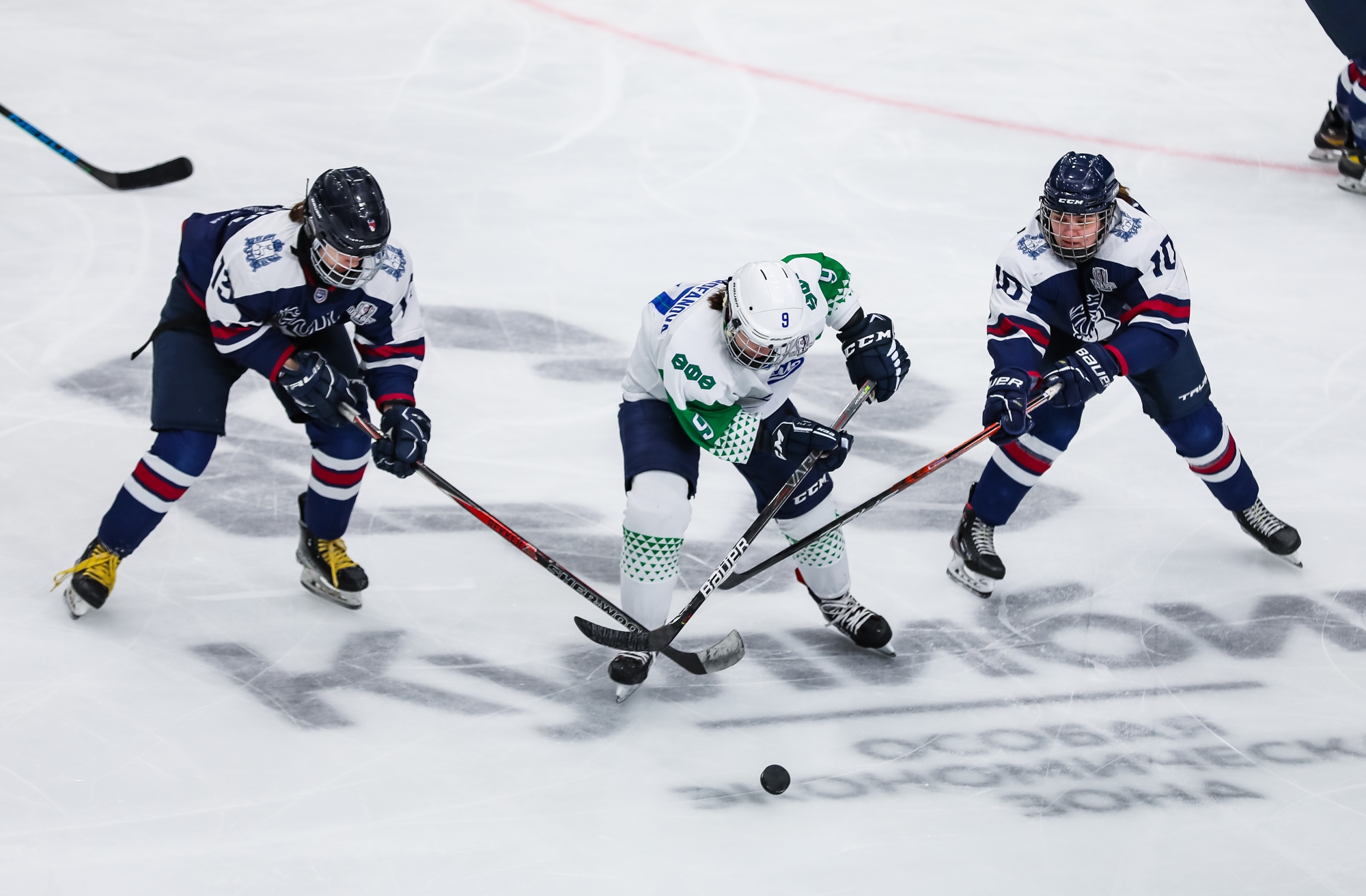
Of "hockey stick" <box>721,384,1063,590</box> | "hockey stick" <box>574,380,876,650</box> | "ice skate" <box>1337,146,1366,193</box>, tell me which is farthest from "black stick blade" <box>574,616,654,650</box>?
"ice skate" <box>1337,146,1366,193</box>

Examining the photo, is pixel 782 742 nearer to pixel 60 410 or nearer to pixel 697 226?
pixel 60 410

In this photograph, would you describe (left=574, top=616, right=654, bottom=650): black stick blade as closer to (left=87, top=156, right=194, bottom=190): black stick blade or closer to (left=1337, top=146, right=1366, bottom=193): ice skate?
(left=87, top=156, right=194, bottom=190): black stick blade

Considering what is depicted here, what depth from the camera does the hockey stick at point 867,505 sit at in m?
3.19

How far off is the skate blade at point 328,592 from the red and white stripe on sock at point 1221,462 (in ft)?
7.28

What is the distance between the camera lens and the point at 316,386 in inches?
117

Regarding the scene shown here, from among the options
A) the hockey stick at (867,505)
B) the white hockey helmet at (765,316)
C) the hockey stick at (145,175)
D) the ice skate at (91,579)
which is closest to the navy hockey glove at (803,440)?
the white hockey helmet at (765,316)

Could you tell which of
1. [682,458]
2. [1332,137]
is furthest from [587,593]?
[1332,137]

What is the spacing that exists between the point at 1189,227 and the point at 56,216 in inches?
183

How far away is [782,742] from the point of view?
3000 mm

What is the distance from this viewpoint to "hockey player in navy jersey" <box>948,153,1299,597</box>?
10.6 feet

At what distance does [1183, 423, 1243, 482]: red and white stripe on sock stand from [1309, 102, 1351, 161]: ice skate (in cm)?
326

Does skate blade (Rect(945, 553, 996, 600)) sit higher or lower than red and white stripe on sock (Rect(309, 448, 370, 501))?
lower

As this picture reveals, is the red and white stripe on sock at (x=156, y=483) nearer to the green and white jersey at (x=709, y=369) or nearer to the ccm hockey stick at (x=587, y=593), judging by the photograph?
the ccm hockey stick at (x=587, y=593)

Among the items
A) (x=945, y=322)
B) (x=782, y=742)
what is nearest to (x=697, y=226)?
(x=945, y=322)
